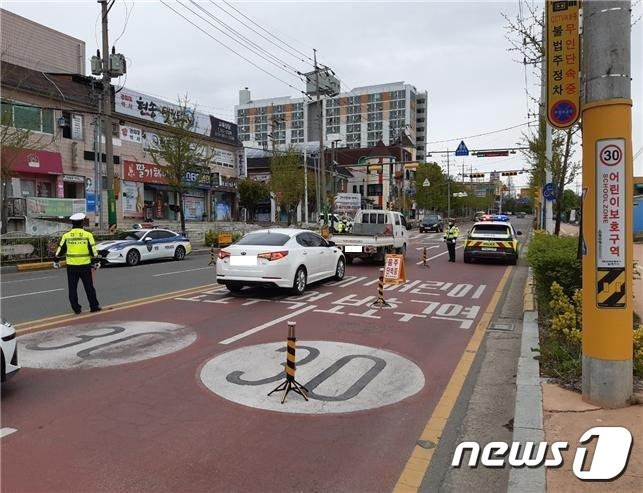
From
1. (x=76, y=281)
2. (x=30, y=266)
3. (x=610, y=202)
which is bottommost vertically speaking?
(x=30, y=266)

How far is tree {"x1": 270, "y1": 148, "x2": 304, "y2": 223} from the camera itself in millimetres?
46312

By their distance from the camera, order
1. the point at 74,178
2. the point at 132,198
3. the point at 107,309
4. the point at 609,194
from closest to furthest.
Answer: the point at 609,194
the point at 107,309
the point at 74,178
the point at 132,198

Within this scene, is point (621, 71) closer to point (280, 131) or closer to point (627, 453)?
point (627, 453)

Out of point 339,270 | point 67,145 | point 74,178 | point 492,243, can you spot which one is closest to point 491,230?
point 492,243

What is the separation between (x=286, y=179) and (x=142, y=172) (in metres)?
12.9

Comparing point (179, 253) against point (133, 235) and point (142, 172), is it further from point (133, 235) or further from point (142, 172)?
point (142, 172)

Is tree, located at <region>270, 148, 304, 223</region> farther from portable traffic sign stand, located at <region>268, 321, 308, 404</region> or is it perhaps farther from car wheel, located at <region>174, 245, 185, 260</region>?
portable traffic sign stand, located at <region>268, 321, 308, 404</region>

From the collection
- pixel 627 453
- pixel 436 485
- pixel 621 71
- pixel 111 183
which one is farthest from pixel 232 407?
pixel 111 183

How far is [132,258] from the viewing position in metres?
20.1

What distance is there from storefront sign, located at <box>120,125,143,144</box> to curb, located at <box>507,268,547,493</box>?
33.3m

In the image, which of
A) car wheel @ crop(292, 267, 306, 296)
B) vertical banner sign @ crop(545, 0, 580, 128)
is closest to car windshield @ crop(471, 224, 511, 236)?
car wheel @ crop(292, 267, 306, 296)

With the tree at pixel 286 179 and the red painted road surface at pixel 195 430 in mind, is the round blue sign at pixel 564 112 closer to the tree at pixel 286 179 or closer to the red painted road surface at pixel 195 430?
the red painted road surface at pixel 195 430

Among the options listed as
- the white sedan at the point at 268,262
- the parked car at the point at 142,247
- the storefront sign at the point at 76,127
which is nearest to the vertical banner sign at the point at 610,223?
the white sedan at the point at 268,262

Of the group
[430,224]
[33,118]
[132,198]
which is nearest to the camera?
[33,118]
